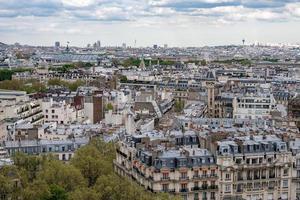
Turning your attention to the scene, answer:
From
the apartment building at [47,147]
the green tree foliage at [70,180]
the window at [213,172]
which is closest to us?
the green tree foliage at [70,180]

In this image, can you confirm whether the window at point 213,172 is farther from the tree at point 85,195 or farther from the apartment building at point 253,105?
the apartment building at point 253,105

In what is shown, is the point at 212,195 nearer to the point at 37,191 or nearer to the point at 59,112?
the point at 37,191

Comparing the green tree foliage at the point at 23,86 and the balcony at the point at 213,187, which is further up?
the green tree foliage at the point at 23,86

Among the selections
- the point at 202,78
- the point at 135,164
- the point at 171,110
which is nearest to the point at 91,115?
the point at 171,110

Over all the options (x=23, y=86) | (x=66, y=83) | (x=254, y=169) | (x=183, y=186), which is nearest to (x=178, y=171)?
(x=183, y=186)

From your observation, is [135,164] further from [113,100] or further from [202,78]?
[202,78]

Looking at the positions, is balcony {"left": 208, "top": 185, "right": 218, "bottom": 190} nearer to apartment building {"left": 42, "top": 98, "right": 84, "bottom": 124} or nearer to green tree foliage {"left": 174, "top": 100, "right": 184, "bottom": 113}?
apartment building {"left": 42, "top": 98, "right": 84, "bottom": 124}

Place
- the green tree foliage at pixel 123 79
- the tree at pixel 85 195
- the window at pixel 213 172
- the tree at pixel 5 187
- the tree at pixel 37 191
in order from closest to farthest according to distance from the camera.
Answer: the tree at pixel 85 195, the tree at pixel 37 191, the tree at pixel 5 187, the window at pixel 213 172, the green tree foliage at pixel 123 79

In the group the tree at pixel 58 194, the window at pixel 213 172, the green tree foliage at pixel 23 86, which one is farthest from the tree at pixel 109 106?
the tree at pixel 58 194
